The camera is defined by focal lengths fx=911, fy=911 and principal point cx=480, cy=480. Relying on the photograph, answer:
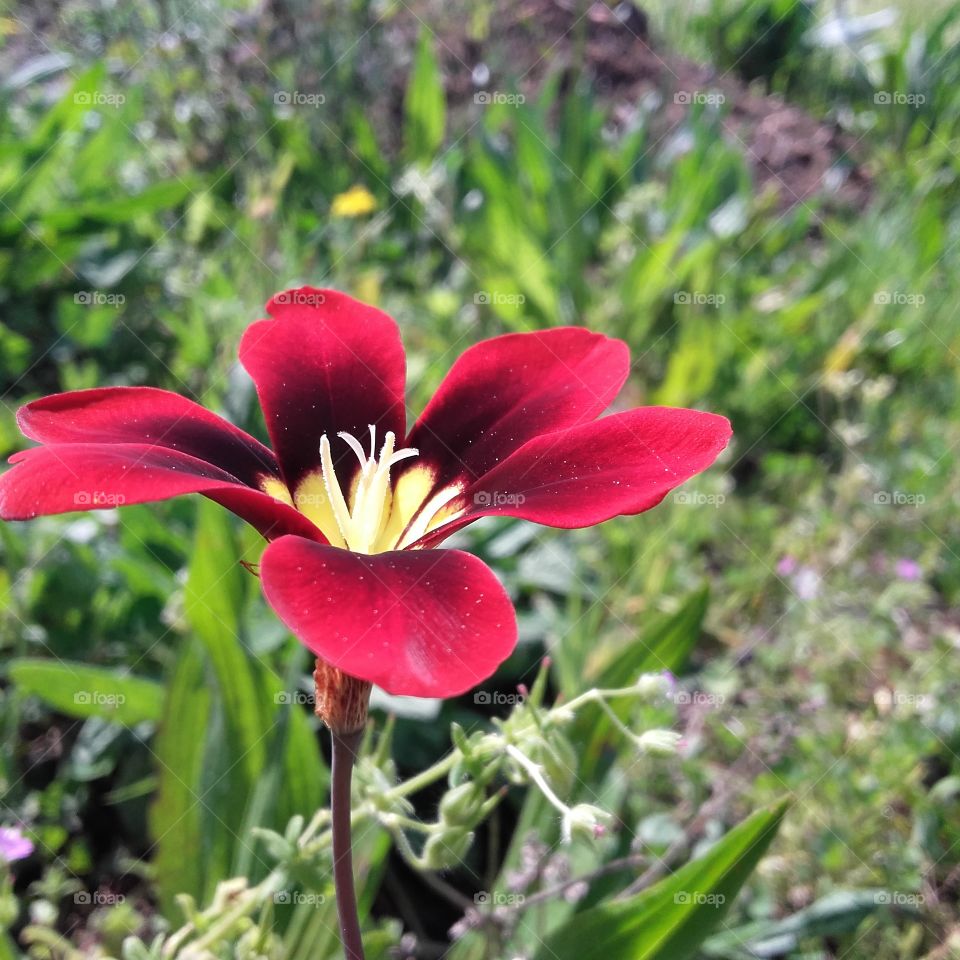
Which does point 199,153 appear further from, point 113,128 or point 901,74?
point 901,74

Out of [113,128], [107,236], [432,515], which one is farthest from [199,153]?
[432,515]

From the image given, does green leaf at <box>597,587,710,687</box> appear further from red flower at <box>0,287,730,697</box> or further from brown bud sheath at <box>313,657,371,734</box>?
brown bud sheath at <box>313,657,371,734</box>
